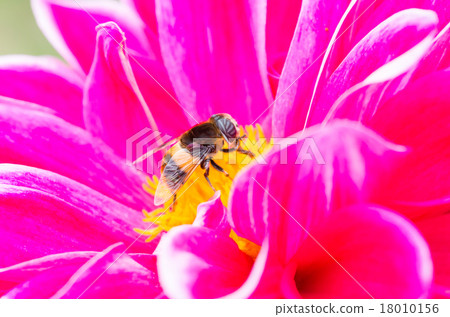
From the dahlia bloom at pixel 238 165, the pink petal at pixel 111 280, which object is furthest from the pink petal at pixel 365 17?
the pink petal at pixel 111 280

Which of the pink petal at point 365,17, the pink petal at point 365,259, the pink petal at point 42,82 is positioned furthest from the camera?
the pink petal at point 42,82

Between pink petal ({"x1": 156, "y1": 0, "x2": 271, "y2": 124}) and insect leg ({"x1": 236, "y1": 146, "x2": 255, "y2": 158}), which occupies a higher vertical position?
pink petal ({"x1": 156, "y1": 0, "x2": 271, "y2": 124})

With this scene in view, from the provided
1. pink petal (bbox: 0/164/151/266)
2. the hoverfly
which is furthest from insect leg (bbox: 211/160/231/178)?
pink petal (bbox: 0/164/151/266)

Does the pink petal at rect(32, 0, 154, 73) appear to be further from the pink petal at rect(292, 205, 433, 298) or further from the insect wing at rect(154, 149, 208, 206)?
the pink petal at rect(292, 205, 433, 298)

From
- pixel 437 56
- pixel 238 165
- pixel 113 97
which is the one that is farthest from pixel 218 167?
pixel 437 56
